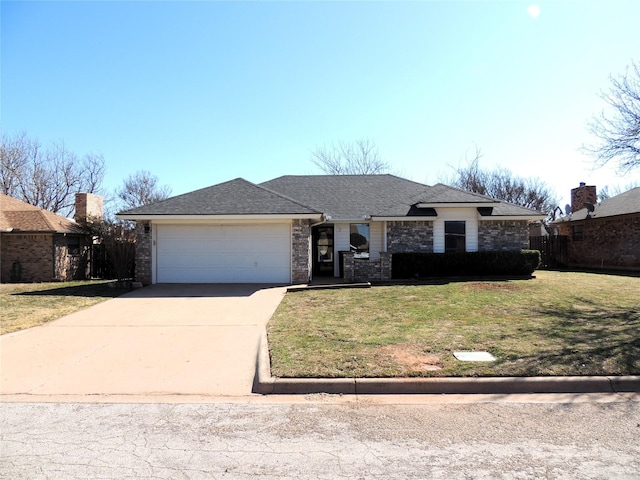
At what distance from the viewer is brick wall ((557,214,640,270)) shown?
19.3m

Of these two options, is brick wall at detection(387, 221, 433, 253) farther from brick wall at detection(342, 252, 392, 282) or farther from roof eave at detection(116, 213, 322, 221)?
roof eave at detection(116, 213, 322, 221)

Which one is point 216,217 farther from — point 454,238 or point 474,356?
point 474,356

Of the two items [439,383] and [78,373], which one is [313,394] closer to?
[439,383]

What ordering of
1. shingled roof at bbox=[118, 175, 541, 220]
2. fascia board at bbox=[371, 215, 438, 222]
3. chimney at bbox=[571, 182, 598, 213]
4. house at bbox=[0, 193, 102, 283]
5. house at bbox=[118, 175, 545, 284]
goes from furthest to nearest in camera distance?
chimney at bbox=[571, 182, 598, 213]
house at bbox=[0, 193, 102, 283]
fascia board at bbox=[371, 215, 438, 222]
house at bbox=[118, 175, 545, 284]
shingled roof at bbox=[118, 175, 541, 220]

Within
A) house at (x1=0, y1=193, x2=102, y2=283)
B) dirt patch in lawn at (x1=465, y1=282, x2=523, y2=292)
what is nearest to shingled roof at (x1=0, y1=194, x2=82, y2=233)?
house at (x1=0, y1=193, x2=102, y2=283)

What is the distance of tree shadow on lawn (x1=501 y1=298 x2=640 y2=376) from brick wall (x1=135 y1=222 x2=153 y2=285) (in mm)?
12158

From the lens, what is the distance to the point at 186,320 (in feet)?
29.1

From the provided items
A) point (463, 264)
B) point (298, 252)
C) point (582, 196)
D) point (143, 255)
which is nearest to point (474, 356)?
point (298, 252)

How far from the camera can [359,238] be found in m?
17.1

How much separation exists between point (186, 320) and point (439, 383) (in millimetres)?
5941

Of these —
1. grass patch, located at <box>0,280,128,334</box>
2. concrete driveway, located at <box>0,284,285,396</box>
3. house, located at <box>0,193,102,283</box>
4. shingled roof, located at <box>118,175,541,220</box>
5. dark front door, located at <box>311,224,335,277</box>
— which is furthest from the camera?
dark front door, located at <box>311,224,335,277</box>

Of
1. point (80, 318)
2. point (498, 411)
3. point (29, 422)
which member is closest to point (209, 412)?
point (29, 422)

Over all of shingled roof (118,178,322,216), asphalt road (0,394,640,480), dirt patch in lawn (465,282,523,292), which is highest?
shingled roof (118,178,322,216)

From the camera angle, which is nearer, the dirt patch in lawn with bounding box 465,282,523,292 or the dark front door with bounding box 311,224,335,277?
the dirt patch in lawn with bounding box 465,282,523,292
